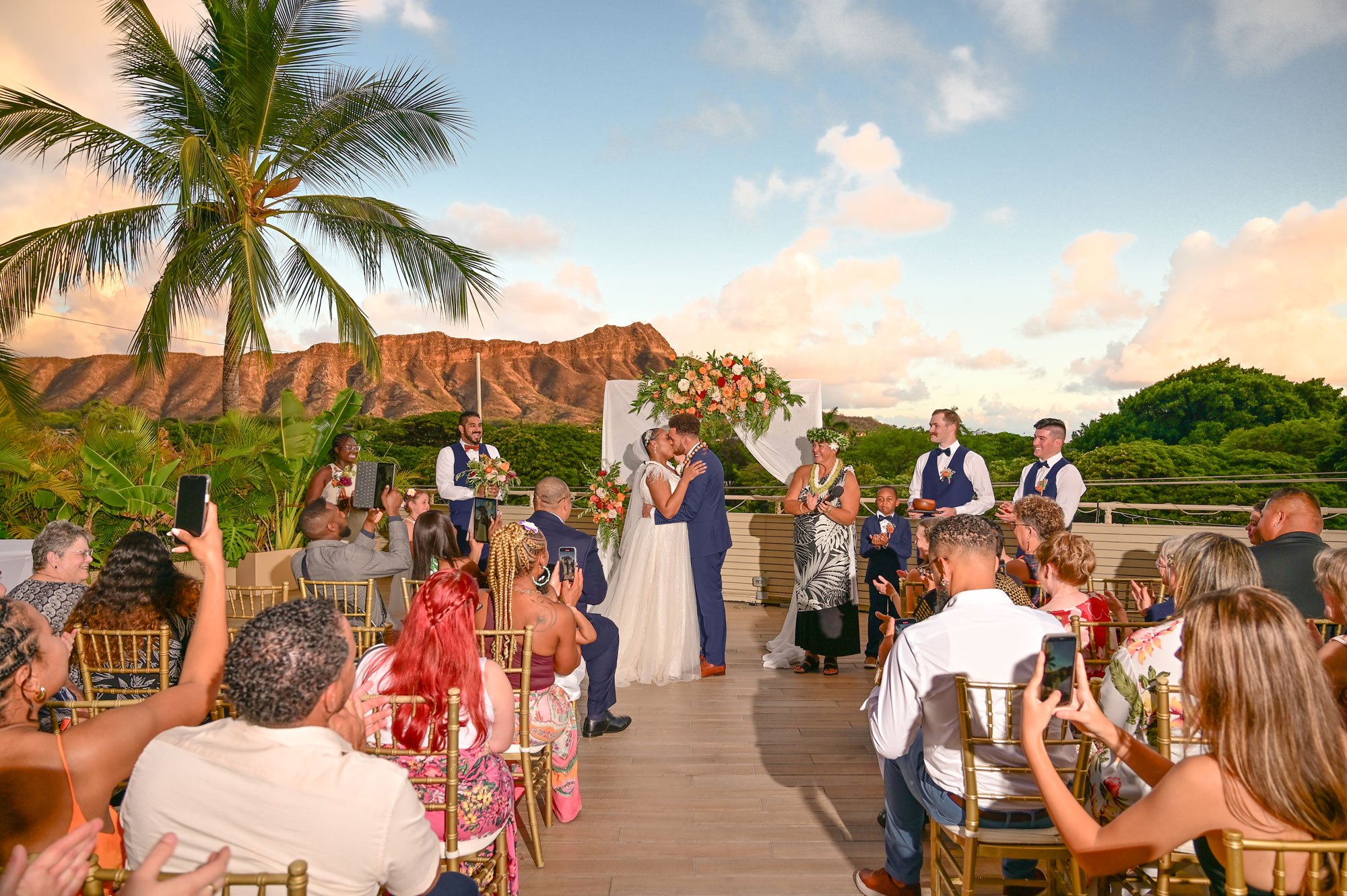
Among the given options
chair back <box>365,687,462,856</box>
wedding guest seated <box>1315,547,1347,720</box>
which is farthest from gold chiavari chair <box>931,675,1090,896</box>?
chair back <box>365,687,462,856</box>

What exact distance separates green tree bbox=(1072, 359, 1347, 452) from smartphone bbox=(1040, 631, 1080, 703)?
16.6 metres

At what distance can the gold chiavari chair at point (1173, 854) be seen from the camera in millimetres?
1905

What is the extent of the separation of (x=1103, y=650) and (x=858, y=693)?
281cm

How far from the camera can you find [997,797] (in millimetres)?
2543

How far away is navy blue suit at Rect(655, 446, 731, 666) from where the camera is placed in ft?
21.4

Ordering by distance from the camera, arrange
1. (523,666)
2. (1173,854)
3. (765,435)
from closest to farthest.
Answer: (1173,854) → (523,666) → (765,435)

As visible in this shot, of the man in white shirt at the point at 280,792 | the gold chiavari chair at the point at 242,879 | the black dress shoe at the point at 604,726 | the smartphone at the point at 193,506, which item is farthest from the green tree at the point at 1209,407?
the gold chiavari chair at the point at 242,879

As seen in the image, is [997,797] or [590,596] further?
[590,596]

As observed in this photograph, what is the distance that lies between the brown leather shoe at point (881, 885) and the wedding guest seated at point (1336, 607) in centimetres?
152

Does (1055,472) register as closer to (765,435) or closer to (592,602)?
(765,435)

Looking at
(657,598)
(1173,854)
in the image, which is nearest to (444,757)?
(1173,854)

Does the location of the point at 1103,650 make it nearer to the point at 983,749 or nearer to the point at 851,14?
the point at 983,749

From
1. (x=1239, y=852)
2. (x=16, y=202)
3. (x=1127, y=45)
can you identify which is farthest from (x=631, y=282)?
(x=1239, y=852)

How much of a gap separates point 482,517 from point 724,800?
3.36 meters
